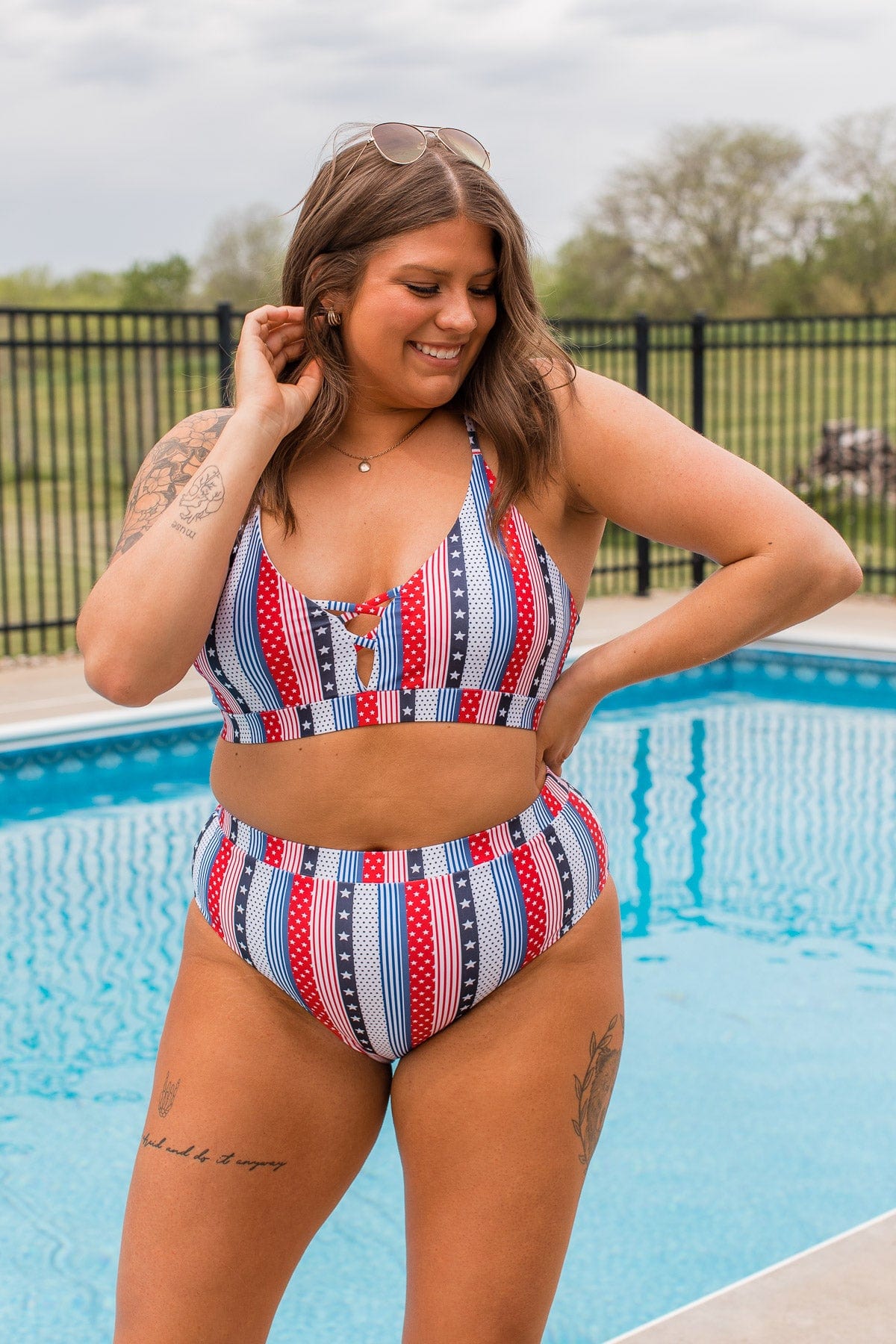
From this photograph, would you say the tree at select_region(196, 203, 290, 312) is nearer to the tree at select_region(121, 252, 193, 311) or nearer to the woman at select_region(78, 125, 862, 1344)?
the tree at select_region(121, 252, 193, 311)

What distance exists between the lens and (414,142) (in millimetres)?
1496

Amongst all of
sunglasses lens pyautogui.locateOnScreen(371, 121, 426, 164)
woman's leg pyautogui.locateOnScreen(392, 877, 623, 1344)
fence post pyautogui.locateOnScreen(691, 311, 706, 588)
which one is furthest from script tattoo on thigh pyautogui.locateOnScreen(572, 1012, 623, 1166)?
fence post pyautogui.locateOnScreen(691, 311, 706, 588)

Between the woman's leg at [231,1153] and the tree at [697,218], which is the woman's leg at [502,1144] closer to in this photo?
the woman's leg at [231,1153]

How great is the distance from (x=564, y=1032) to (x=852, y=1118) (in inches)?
95.9

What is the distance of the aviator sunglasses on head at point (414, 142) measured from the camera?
58.4 inches

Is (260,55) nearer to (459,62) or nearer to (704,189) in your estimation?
(459,62)

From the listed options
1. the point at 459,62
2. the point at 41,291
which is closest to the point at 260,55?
the point at 459,62

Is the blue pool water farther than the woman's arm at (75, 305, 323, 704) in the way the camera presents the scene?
Yes

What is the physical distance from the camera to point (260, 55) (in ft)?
122

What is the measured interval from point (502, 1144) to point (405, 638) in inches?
21.9

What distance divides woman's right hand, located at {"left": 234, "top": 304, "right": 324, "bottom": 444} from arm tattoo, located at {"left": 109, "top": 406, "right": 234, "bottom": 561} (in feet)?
0.20

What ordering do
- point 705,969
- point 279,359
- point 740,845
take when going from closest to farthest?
1. point 279,359
2. point 705,969
3. point 740,845

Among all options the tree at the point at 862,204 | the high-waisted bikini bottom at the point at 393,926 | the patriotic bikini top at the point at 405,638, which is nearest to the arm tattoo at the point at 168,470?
the patriotic bikini top at the point at 405,638

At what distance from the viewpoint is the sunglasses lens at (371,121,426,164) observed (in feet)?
4.86
